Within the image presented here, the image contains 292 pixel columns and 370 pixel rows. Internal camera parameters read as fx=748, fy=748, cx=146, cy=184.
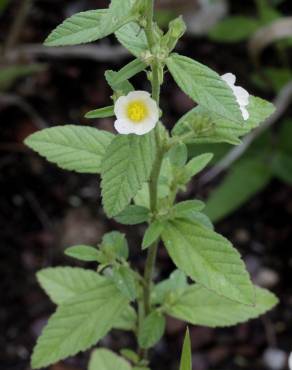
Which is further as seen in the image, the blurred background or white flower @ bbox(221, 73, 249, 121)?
the blurred background

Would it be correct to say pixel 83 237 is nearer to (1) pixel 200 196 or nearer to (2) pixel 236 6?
(1) pixel 200 196

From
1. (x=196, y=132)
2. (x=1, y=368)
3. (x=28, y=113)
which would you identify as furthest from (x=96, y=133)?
(x=28, y=113)

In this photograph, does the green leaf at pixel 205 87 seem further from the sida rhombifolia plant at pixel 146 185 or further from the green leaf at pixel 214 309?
the green leaf at pixel 214 309

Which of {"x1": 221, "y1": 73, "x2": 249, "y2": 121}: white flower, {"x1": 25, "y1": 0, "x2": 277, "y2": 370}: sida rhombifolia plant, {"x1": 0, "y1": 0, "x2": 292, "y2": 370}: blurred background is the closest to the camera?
{"x1": 25, "y1": 0, "x2": 277, "y2": 370}: sida rhombifolia plant

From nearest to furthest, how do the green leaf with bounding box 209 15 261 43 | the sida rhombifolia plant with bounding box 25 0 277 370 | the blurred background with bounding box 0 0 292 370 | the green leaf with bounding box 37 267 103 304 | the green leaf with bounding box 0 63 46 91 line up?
the sida rhombifolia plant with bounding box 25 0 277 370
the green leaf with bounding box 37 267 103 304
the blurred background with bounding box 0 0 292 370
the green leaf with bounding box 0 63 46 91
the green leaf with bounding box 209 15 261 43

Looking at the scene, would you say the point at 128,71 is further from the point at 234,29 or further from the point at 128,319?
the point at 234,29

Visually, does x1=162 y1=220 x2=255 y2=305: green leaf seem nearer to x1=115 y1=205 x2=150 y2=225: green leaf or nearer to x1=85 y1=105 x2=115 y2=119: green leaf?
x1=115 y1=205 x2=150 y2=225: green leaf

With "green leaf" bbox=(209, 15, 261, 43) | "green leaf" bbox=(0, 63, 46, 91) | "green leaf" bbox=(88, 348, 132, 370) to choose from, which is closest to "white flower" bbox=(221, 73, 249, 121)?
"green leaf" bbox=(88, 348, 132, 370)
